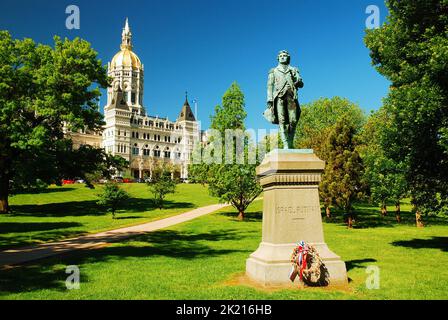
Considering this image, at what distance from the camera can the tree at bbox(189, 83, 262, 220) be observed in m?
28.8

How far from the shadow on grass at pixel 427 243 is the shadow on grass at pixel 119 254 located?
26.0 ft

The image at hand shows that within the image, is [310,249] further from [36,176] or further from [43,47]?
[43,47]

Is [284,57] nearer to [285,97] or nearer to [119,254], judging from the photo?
[285,97]

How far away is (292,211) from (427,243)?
1244 cm

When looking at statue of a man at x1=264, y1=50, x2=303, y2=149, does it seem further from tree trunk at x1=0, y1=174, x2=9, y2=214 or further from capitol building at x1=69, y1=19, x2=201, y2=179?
capitol building at x1=69, y1=19, x2=201, y2=179

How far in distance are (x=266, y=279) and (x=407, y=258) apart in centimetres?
751

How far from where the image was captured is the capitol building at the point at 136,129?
427 feet

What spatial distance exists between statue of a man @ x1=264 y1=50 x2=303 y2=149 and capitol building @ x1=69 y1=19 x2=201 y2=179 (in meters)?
111

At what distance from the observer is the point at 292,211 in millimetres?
9562

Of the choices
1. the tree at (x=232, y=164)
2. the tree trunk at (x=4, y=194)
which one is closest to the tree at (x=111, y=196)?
the tree at (x=232, y=164)

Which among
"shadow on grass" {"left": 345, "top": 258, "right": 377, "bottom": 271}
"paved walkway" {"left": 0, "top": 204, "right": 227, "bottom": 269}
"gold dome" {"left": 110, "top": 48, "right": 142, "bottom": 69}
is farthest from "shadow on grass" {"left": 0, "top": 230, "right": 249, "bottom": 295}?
"gold dome" {"left": 110, "top": 48, "right": 142, "bottom": 69}

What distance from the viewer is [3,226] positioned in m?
22.2

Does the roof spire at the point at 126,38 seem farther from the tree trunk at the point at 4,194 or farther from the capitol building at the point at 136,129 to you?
the tree trunk at the point at 4,194

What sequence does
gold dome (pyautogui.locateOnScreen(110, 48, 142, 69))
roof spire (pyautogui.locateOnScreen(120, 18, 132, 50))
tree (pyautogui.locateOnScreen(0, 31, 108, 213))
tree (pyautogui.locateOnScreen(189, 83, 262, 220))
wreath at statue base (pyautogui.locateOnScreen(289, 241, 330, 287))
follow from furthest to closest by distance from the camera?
roof spire (pyautogui.locateOnScreen(120, 18, 132, 50))
gold dome (pyautogui.locateOnScreen(110, 48, 142, 69))
tree (pyautogui.locateOnScreen(0, 31, 108, 213))
tree (pyautogui.locateOnScreen(189, 83, 262, 220))
wreath at statue base (pyautogui.locateOnScreen(289, 241, 330, 287))
